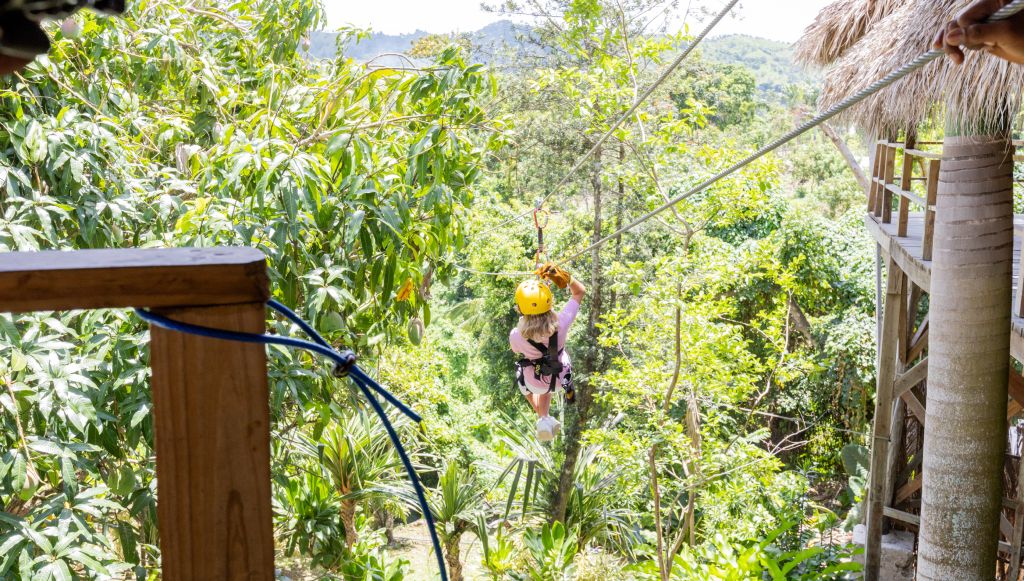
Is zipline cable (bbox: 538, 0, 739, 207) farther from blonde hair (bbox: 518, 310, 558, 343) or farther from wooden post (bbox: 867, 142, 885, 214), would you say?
wooden post (bbox: 867, 142, 885, 214)

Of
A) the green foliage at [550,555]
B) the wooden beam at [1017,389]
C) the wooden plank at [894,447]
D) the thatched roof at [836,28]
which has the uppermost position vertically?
the thatched roof at [836,28]

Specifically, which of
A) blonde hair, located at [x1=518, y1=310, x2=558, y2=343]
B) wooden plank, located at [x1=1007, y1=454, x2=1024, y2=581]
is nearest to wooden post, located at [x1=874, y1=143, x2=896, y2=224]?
wooden plank, located at [x1=1007, y1=454, x2=1024, y2=581]

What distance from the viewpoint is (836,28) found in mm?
5375

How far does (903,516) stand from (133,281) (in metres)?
5.78

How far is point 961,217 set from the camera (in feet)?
10.9

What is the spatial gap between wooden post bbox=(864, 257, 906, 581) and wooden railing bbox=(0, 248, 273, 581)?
5338 millimetres

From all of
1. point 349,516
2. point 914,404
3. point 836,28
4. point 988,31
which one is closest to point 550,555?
point 349,516

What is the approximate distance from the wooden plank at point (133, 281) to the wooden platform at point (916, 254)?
352 cm

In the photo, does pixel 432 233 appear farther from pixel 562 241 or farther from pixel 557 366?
pixel 562 241

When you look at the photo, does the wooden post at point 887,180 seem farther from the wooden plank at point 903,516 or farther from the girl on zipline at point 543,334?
the girl on zipline at point 543,334

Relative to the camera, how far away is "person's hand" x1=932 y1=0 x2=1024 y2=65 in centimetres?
136

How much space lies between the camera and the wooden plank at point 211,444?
0.67 m

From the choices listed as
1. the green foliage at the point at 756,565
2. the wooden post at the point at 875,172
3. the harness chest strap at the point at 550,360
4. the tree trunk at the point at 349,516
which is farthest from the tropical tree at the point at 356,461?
the wooden post at the point at 875,172

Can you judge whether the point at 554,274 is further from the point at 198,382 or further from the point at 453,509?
the point at 453,509
